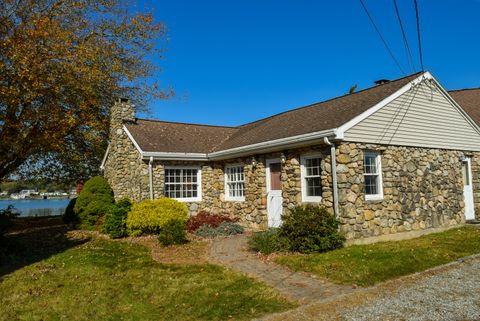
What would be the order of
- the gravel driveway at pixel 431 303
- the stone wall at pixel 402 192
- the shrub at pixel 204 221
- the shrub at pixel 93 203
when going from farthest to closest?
1. the shrub at pixel 93 203
2. the shrub at pixel 204 221
3. the stone wall at pixel 402 192
4. the gravel driveway at pixel 431 303

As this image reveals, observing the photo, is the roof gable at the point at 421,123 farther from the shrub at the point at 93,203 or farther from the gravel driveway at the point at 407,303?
the shrub at the point at 93,203

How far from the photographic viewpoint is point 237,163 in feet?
46.6

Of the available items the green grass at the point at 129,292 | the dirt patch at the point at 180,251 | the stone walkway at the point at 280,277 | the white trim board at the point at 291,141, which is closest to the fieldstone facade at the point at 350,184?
the white trim board at the point at 291,141

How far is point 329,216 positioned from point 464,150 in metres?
7.74

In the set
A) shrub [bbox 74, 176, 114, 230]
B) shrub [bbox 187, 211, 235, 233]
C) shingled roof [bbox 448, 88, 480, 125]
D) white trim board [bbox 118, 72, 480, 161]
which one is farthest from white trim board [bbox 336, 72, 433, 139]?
shrub [bbox 74, 176, 114, 230]

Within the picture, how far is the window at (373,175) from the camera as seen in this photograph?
34.4ft

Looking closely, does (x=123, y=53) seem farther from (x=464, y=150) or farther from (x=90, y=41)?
(x=464, y=150)

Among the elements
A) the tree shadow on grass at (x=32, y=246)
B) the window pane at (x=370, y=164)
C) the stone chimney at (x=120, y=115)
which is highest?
the stone chimney at (x=120, y=115)

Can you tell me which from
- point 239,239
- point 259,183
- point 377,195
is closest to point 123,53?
point 259,183

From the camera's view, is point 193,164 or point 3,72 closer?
point 3,72

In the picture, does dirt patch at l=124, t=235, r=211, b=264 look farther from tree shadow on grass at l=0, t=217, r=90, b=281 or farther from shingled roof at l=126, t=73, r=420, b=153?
shingled roof at l=126, t=73, r=420, b=153

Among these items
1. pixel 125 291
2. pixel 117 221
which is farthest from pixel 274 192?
pixel 125 291

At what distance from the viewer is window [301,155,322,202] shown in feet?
35.0

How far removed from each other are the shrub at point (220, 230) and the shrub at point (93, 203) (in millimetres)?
4595
